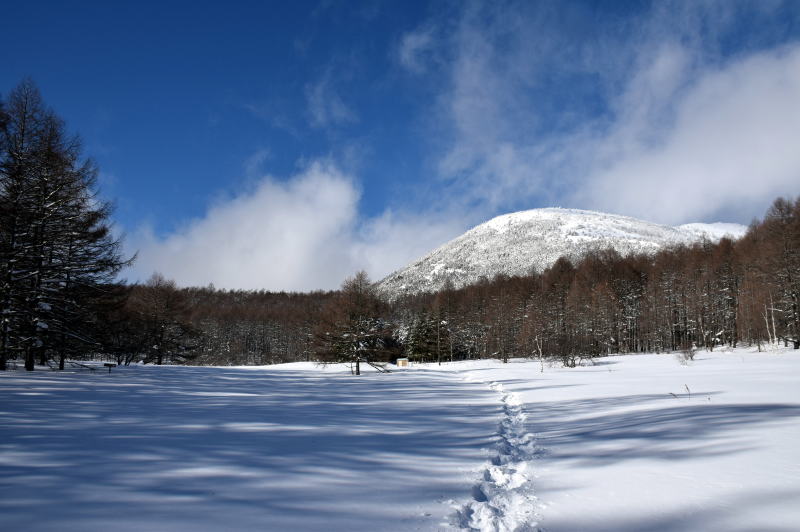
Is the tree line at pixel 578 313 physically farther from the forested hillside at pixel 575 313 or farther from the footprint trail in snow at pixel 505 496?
the footprint trail in snow at pixel 505 496

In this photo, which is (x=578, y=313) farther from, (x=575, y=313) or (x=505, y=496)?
(x=505, y=496)

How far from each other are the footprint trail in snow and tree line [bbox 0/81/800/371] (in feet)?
61.6

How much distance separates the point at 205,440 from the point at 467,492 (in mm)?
4470

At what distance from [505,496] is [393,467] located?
66.0 inches

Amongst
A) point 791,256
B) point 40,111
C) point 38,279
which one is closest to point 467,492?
point 38,279

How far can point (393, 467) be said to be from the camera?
5793mm

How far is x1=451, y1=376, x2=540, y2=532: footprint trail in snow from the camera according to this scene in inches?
163

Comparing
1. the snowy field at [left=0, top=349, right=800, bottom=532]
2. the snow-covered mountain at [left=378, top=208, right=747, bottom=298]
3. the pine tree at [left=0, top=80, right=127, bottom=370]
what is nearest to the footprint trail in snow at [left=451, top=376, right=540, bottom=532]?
the snowy field at [left=0, top=349, right=800, bottom=532]

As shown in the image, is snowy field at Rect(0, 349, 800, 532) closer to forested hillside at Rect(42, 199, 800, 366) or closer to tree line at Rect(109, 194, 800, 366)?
forested hillside at Rect(42, 199, 800, 366)

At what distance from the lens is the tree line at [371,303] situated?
16172mm

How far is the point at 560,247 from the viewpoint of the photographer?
6457 inches

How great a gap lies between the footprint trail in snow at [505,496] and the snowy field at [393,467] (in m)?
0.03

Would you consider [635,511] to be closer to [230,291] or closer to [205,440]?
[205,440]

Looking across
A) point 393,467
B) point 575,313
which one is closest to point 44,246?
point 393,467
